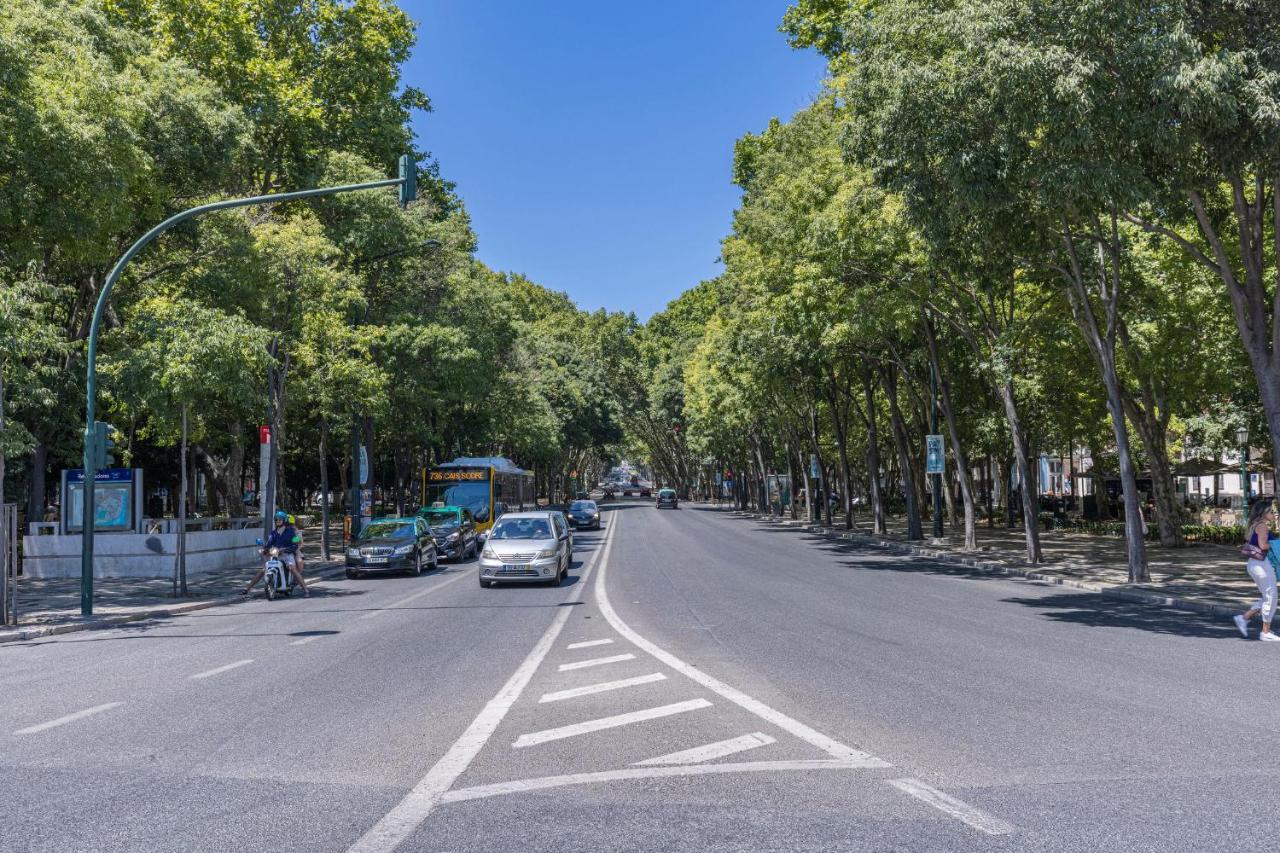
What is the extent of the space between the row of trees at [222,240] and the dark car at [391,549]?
3.48m

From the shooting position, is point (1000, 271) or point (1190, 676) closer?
point (1190, 676)

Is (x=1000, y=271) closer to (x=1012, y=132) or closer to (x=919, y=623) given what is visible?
(x=1012, y=132)

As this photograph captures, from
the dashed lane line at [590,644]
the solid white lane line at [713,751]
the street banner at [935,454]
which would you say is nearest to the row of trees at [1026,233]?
the street banner at [935,454]

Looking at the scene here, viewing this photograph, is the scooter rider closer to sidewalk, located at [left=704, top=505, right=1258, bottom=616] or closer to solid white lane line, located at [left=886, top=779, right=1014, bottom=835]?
sidewalk, located at [left=704, top=505, right=1258, bottom=616]

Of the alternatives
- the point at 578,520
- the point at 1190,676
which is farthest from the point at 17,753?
the point at 578,520

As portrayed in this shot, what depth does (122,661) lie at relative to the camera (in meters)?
11.3

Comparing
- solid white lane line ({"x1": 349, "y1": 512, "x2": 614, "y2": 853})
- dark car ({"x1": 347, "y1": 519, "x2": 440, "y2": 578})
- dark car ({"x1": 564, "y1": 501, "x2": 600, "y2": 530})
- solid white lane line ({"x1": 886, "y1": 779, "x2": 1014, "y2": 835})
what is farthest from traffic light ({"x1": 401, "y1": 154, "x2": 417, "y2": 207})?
dark car ({"x1": 564, "y1": 501, "x2": 600, "y2": 530})

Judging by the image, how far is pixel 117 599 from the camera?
755 inches

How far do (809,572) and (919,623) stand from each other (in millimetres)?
9221

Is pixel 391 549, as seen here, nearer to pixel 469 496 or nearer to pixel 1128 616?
pixel 469 496

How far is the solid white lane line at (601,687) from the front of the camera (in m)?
8.31

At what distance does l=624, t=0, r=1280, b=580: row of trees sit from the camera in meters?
12.4

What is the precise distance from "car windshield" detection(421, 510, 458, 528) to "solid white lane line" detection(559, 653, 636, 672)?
68.9 feet

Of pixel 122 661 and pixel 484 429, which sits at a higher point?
pixel 484 429
